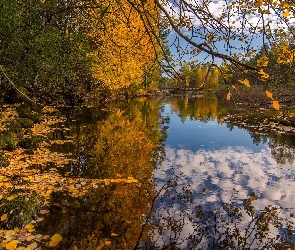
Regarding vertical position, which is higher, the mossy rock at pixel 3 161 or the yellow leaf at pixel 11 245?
the mossy rock at pixel 3 161

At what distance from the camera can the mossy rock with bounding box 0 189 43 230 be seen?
4.85 m

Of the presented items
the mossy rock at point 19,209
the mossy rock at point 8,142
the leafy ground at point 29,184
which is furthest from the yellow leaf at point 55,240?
the mossy rock at point 8,142

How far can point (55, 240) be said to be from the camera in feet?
15.3

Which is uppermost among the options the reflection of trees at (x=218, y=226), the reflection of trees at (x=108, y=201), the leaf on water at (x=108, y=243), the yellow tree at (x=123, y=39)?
the yellow tree at (x=123, y=39)

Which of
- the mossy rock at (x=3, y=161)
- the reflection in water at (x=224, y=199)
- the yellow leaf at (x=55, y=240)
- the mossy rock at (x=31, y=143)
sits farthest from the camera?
the mossy rock at (x=31, y=143)

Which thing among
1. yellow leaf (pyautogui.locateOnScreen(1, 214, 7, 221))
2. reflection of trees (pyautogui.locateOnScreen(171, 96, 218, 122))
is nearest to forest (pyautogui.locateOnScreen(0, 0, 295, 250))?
yellow leaf (pyautogui.locateOnScreen(1, 214, 7, 221))

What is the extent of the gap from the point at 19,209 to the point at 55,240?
0.95m

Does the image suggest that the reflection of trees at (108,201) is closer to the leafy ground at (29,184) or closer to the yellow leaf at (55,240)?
the yellow leaf at (55,240)

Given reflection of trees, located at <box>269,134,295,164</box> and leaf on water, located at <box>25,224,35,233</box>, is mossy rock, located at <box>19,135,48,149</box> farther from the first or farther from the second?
reflection of trees, located at <box>269,134,295,164</box>

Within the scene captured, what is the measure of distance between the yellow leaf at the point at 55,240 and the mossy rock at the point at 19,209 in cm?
66

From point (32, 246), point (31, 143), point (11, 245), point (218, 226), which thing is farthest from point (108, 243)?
point (31, 143)

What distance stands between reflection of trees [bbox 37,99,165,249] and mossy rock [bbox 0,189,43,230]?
0.30 meters

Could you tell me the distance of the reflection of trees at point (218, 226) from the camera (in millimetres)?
5223

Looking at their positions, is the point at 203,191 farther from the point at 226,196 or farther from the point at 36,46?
the point at 36,46
